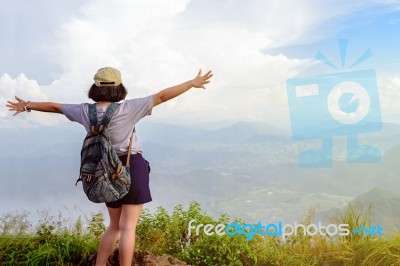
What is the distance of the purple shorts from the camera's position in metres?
5.14

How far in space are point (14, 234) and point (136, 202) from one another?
284 cm

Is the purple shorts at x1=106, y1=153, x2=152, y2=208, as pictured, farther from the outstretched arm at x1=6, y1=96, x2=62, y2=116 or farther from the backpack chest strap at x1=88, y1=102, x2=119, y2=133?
the outstretched arm at x1=6, y1=96, x2=62, y2=116

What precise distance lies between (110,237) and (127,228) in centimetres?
37

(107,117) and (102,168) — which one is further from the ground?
(107,117)

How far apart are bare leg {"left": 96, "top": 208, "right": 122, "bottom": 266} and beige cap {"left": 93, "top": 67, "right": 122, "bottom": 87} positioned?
1.16m

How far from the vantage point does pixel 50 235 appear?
7.02 metres

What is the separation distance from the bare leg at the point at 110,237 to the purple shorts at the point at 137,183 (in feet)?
0.63

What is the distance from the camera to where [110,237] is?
18.1 feet

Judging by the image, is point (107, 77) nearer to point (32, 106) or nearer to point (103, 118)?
point (103, 118)

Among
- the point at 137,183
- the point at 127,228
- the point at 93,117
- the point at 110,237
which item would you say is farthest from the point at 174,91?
the point at 110,237

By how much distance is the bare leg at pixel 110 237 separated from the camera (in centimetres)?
537

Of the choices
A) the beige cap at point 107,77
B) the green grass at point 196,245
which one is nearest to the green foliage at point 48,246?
the green grass at point 196,245

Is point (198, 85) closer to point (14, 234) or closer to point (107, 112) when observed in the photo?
point (107, 112)

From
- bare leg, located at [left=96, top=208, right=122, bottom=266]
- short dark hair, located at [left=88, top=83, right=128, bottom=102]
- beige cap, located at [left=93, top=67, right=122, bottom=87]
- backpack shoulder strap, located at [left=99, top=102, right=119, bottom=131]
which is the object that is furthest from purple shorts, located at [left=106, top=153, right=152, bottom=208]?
beige cap, located at [left=93, top=67, right=122, bottom=87]
